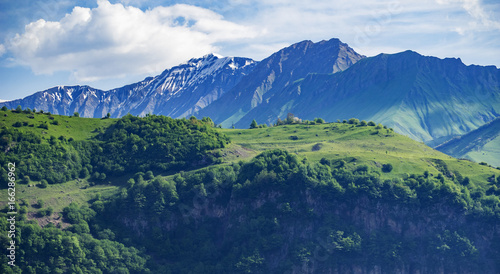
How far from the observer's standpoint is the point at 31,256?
651ft

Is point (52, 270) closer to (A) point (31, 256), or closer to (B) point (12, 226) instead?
(A) point (31, 256)

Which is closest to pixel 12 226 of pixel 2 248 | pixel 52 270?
pixel 2 248

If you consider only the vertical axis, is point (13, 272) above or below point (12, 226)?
below

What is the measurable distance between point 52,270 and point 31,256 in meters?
8.90

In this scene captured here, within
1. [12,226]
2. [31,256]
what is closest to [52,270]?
[31,256]

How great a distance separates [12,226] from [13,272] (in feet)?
54.5

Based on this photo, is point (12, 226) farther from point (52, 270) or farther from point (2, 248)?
point (52, 270)

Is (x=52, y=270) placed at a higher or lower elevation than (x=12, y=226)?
lower

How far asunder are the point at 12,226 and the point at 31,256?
12602 mm

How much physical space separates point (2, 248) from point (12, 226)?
8.05 meters

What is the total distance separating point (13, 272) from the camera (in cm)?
19212

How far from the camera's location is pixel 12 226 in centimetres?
19975

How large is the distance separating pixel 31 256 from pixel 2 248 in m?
10.3
